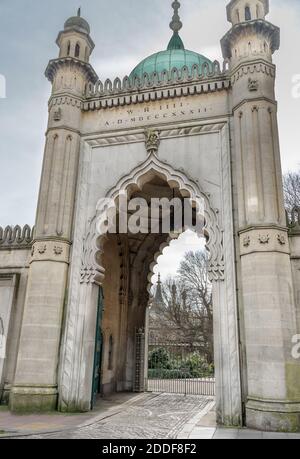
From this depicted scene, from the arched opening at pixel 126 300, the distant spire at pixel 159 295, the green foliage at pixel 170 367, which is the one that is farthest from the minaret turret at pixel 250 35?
the distant spire at pixel 159 295

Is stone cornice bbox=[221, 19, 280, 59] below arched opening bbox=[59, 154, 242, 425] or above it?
above

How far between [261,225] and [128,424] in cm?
546

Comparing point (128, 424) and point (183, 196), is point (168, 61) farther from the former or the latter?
point (128, 424)

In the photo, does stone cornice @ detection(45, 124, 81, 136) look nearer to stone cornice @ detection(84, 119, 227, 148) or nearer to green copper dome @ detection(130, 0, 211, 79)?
stone cornice @ detection(84, 119, 227, 148)

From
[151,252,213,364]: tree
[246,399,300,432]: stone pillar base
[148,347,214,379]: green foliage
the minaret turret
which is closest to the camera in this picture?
[246,399,300,432]: stone pillar base

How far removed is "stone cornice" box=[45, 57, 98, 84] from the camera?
12398 millimetres

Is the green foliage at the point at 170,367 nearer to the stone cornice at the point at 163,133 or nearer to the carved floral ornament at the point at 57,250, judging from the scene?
the carved floral ornament at the point at 57,250

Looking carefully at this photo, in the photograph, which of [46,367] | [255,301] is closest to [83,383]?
[46,367]

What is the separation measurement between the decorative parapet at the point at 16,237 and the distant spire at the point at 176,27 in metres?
11.4

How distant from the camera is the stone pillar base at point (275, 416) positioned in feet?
24.7

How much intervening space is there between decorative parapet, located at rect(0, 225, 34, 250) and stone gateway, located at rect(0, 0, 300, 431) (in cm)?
4

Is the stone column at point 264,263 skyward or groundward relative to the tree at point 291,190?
groundward

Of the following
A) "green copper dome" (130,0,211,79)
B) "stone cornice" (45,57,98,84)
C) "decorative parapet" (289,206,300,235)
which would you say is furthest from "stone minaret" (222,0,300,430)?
"stone cornice" (45,57,98,84)
